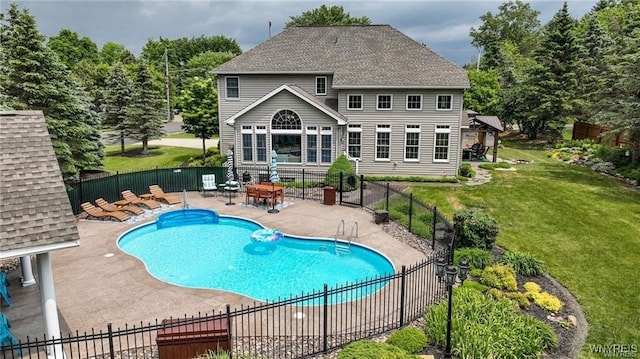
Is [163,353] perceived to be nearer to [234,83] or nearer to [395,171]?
[395,171]

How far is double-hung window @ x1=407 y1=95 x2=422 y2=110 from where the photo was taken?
26453 millimetres

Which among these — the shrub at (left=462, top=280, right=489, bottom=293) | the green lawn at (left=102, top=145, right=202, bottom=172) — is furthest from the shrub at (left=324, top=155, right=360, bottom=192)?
the green lawn at (left=102, top=145, right=202, bottom=172)

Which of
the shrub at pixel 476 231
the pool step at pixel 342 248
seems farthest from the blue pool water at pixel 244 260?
the shrub at pixel 476 231

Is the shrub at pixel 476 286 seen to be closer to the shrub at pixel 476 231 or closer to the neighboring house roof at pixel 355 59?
the shrub at pixel 476 231

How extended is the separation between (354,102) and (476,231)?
14.9 metres

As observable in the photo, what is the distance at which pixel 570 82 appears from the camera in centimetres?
4031

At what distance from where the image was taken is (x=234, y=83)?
2906 cm

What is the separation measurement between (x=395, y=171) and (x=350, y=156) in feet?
9.64

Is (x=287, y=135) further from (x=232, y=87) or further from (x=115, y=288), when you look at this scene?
(x=115, y=288)

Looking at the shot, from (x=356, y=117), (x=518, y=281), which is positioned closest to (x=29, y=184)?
(x=518, y=281)

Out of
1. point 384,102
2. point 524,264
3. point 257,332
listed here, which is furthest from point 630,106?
point 257,332

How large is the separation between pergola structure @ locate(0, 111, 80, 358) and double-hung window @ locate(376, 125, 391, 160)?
20354 mm

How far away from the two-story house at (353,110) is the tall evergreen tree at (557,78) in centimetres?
1814

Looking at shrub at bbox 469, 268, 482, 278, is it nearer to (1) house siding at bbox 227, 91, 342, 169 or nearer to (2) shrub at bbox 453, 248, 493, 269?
(2) shrub at bbox 453, 248, 493, 269
